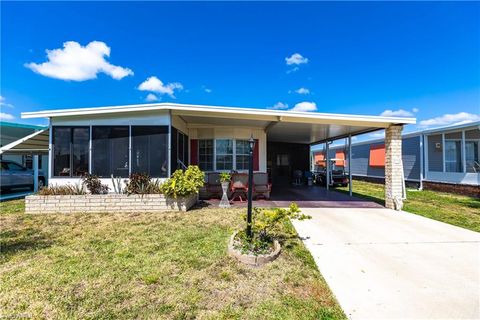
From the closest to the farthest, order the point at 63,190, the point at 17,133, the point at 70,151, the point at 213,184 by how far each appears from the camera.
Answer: the point at 63,190 < the point at 70,151 < the point at 213,184 < the point at 17,133

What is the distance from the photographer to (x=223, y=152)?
10375 mm

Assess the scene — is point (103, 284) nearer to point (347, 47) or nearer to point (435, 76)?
point (347, 47)

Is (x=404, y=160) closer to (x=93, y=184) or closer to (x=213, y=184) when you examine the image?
(x=213, y=184)

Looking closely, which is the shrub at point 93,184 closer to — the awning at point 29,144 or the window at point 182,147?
the awning at point 29,144

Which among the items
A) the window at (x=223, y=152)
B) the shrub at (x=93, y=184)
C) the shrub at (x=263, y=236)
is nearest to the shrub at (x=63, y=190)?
the shrub at (x=93, y=184)

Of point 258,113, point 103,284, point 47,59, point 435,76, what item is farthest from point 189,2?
point 435,76

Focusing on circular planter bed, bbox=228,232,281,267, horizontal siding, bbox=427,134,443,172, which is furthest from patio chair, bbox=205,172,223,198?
horizontal siding, bbox=427,134,443,172

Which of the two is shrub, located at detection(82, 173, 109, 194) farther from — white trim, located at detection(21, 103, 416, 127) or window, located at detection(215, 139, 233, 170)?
window, located at detection(215, 139, 233, 170)

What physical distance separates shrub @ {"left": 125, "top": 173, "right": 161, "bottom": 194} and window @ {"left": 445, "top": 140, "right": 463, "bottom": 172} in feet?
46.3

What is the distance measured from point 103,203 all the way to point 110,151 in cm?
169

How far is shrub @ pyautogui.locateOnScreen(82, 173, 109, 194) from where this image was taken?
24.8ft

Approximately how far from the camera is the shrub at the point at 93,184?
7555 millimetres

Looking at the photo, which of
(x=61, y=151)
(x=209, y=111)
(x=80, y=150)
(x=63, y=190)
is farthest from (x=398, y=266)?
(x=61, y=151)

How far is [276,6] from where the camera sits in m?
9.67
